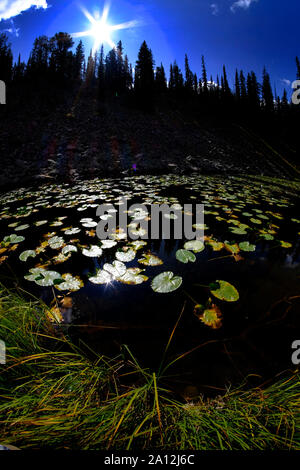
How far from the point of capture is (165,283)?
1596mm

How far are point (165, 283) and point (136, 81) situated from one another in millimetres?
31273

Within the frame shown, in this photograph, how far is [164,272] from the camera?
5.65 ft

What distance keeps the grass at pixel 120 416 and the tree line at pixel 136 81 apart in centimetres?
2519

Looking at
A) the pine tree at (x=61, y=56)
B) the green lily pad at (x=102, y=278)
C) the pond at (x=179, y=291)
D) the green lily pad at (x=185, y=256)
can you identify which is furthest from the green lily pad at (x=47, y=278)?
the pine tree at (x=61, y=56)

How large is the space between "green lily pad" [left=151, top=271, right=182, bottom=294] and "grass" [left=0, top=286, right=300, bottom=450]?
0.70 metres

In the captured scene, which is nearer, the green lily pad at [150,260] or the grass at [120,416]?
the grass at [120,416]

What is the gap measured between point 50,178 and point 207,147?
10.8m

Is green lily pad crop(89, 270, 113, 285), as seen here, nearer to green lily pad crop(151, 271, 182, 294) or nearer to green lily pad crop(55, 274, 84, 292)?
green lily pad crop(55, 274, 84, 292)

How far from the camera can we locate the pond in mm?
1140

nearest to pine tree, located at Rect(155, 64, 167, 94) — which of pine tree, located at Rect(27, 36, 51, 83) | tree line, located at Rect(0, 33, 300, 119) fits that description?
tree line, located at Rect(0, 33, 300, 119)

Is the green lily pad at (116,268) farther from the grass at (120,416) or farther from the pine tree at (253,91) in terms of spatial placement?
the pine tree at (253,91)

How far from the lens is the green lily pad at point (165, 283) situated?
5.08ft

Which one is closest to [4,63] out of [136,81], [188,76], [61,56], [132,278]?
[61,56]

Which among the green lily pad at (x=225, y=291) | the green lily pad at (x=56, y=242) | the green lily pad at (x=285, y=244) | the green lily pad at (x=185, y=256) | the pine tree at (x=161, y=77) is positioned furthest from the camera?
the pine tree at (x=161, y=77)
